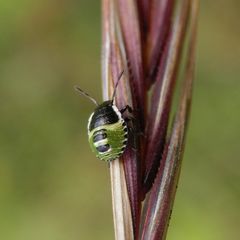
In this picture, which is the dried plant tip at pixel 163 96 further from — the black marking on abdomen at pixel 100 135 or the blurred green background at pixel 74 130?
the blurred green background at pixel 74 130

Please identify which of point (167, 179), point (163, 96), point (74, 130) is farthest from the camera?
point (74, 130)

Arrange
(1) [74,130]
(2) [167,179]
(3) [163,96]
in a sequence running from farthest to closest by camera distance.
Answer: (1) [74,130], (3) [163,96], (2) [167,179]

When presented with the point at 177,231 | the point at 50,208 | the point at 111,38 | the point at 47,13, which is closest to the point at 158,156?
the point at 111,38

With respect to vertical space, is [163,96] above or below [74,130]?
above

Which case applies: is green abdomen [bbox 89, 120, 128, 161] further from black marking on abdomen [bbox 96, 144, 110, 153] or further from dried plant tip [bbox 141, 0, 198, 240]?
dried plant tip [bbox 141, 0, 198, 240]

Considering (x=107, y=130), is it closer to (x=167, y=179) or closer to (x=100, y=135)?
(x=100, y=135)

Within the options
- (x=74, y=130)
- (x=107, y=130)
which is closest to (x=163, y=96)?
(x=107, y=130)

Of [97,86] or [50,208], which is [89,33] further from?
[50,208]
